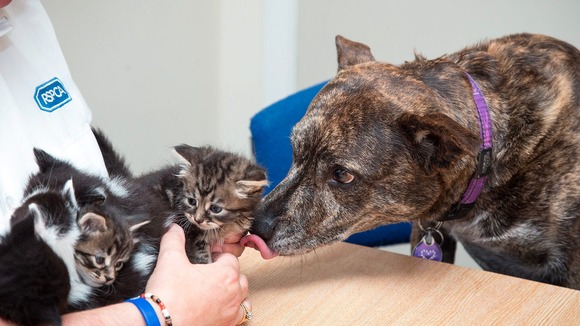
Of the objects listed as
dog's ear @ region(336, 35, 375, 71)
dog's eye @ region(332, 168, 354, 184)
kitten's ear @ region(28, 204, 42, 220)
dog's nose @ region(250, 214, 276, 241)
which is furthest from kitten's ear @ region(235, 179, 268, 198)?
dog's ear @ region(336, 35, 375, 71)

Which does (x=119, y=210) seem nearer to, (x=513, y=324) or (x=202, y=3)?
(x=513, y=324)

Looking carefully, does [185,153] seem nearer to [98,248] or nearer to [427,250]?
[98,248]

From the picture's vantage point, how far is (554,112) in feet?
6.83

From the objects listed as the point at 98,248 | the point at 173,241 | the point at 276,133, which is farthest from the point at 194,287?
the point at 276,133

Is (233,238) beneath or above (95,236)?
beneath

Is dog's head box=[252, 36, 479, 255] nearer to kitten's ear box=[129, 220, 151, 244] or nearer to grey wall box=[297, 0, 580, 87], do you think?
kitten's ear box=[129, 220, 151, 244]

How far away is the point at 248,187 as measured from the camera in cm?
176

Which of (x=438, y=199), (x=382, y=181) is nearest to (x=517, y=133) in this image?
(x=438, y=199)

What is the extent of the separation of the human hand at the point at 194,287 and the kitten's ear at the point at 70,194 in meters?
0.25

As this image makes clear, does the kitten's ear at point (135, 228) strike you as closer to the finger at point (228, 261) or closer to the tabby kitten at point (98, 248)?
the tabby kitten at point (98, 248)

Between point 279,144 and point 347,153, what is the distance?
84 centimetres

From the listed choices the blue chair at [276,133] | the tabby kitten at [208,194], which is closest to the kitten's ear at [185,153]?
the tabby kitten at [208,194]

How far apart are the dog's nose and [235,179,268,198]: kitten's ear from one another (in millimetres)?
120

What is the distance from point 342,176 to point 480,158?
441 mm
